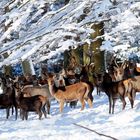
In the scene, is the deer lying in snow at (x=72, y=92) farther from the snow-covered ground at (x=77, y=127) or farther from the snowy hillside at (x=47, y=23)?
the snowy hillside at (x=47, y=23)

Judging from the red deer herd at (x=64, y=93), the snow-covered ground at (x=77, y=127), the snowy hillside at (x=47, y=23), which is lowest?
the snow-covered ground at (x=77, y=127)

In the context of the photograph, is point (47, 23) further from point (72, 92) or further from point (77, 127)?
point (72, 92)

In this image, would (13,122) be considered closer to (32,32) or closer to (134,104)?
(134,104)

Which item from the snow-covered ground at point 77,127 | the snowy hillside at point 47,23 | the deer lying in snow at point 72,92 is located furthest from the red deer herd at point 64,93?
the snowy hillside at point 47,23

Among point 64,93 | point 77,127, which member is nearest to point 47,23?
point 77,127

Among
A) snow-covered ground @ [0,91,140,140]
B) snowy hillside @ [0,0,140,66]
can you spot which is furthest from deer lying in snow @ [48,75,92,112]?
snowy hillside @ [0,0,140,66]

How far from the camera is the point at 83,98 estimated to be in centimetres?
1522

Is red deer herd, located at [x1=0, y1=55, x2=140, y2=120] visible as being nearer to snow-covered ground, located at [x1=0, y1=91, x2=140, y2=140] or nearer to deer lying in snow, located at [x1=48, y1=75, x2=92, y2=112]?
deer lying in snow, located at [x1=48, y1=75, x2=92, y2=112]

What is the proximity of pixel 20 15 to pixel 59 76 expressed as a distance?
42.4 feet

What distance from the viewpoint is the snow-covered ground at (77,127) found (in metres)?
9.78

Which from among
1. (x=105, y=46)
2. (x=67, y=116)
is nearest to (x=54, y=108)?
(x=67, y=116)

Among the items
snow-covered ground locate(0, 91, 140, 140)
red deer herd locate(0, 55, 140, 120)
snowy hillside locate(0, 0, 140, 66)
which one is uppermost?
snowy hillside locate(0, 0, 140, 66)

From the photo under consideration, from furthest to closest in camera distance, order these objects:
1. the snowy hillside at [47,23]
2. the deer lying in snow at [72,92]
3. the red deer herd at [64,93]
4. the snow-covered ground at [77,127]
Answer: the deer lying in snow at [72,92], the red deer herd at [64,93], the snow-covered ground at [77,127], the snowy hillside at [47,23]

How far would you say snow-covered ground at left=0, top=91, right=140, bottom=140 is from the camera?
9780 millimetres
